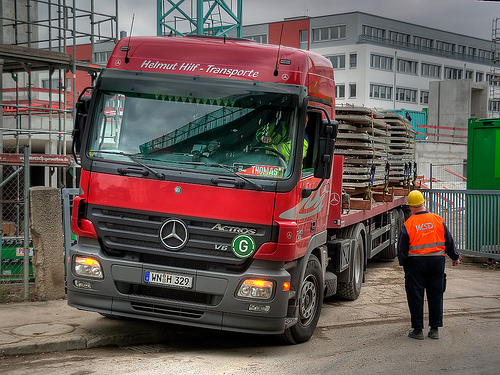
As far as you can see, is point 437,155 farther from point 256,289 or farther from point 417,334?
point 256,289

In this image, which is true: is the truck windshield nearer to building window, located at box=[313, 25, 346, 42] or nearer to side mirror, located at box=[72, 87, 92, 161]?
side mirror, located at box=[72, 87, 92, 161]

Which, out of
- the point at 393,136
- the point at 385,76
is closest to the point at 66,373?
the point at 393,136

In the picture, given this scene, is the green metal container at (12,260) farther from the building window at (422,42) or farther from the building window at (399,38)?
the building window at (422,42)

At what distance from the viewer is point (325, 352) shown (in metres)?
7.36

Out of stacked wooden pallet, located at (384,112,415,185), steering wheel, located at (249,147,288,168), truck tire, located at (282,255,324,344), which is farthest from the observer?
stacked wooden pallet, located at (384,112,415,185)

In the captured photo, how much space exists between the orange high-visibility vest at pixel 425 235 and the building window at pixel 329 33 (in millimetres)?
61643

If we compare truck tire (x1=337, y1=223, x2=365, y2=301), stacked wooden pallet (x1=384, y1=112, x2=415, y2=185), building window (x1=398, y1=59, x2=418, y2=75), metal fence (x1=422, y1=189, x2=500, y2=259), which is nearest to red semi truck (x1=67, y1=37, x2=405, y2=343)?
truck tire (x1=337, y1=223, x2=365, y2=301)

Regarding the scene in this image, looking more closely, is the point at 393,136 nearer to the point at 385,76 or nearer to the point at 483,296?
the point at 483,296

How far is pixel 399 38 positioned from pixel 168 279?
2704 inches

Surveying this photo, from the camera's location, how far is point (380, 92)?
66.1 m

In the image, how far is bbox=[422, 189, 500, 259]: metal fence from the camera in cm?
1470

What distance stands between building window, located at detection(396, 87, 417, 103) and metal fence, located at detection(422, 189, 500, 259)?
54.2 metres

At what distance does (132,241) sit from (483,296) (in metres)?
6.78

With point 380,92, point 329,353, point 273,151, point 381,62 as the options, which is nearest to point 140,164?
point 273,151
